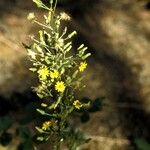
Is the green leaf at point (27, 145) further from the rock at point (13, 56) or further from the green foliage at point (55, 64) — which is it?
the rock at point (13, 56)

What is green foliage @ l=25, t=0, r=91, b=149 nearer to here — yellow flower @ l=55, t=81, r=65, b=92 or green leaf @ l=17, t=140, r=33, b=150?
yellow flower @ l=55, t=81, r=65, b=92

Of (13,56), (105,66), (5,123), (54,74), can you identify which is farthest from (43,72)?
(105,66)

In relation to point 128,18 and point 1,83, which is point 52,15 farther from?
point 128,18

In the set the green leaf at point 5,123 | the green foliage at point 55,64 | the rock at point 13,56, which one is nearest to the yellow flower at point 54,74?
the green foliage at point 55,64

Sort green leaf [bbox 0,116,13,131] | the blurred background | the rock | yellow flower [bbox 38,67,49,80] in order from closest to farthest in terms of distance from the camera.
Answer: yellow flower [bbox 38,67,49,80] → green leaf [bbox 0,116,13,131] → the blurred background → the rock

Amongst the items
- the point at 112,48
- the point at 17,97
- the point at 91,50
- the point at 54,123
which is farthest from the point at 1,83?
the point at 54,123

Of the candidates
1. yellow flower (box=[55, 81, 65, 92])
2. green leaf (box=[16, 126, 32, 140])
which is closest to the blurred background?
green leaf (box=[16, 126, 32, 140])

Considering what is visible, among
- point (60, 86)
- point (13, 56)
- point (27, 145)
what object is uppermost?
point (60, 86)

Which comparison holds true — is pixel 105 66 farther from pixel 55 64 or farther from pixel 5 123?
pixel 55 64
